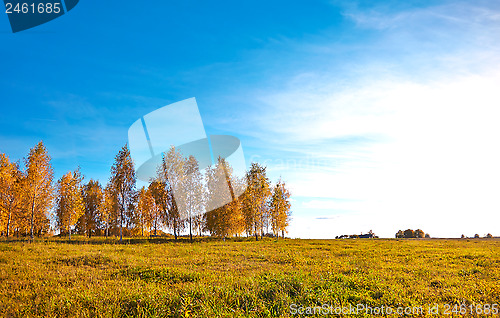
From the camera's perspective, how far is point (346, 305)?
21.9ft

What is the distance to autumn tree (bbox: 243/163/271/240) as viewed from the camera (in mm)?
47031

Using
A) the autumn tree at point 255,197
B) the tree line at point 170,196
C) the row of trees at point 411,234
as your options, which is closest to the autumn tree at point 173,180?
the tree line at point 170,196

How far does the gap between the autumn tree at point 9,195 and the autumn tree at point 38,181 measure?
10.1 feet

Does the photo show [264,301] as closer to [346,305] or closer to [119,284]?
[346,305]

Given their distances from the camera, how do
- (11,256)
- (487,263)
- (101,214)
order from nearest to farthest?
(487,263) → (11,256) → (101,214)

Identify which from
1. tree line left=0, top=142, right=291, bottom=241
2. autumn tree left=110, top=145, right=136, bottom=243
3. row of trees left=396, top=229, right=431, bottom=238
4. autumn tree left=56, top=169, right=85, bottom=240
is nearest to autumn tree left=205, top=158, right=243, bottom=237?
tree line left=0, top=142, right=291, bottom=241

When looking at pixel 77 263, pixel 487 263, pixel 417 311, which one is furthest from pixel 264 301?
pixel 487 263

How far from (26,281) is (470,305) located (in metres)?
14.6

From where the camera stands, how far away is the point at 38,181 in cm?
3684

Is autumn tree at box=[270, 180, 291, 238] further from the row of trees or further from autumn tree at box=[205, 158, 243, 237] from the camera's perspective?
the row of trees

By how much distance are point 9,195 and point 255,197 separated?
3830 centimetres

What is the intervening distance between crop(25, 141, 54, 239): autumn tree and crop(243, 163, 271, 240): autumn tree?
97.2ft

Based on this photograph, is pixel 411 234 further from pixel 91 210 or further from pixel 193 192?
pixel 91 210

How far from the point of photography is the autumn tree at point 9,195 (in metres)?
39.9
